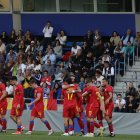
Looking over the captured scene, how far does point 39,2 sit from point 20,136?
51.9 ft

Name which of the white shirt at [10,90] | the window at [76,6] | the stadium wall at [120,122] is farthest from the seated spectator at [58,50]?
the stadium wall at [120,122]

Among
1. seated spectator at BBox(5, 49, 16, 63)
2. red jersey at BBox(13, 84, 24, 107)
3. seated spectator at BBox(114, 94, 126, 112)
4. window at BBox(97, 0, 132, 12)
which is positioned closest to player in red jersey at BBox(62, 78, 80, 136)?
red jersey at BBox(13, 84, 24, 107)

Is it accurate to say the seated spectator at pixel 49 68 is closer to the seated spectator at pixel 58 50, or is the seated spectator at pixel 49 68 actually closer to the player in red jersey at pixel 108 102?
the seated spectator at pixel 58 50

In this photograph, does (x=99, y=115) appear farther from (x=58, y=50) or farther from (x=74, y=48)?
(x=58, y=50)

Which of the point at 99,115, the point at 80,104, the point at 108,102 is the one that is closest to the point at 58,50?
the point at 99,115

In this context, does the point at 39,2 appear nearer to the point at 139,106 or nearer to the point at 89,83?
the point at 139,106

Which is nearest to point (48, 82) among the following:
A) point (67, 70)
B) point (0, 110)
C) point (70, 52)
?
point (67, 70)

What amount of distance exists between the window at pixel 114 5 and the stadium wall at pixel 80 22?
30 centimetres

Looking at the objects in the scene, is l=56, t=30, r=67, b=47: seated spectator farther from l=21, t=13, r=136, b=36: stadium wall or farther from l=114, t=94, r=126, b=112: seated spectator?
l=114, t=94, r=126, b=112: seated spectator

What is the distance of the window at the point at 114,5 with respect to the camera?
36.6 meters

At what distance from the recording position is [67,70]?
33.1 meters

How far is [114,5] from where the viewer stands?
36.9 meters

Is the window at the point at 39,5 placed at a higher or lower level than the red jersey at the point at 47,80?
higher

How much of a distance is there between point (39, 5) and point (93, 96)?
1522 centimetres
